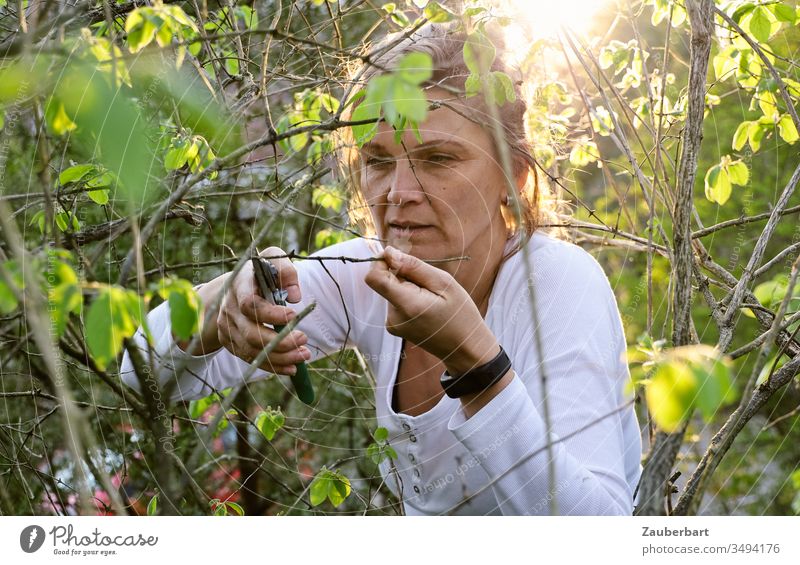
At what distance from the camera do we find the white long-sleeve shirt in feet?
2.23

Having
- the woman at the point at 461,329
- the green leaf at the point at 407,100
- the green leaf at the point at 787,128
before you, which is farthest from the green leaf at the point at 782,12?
the green leaf at the point at 407,100

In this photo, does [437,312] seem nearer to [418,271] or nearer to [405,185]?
[418,271]

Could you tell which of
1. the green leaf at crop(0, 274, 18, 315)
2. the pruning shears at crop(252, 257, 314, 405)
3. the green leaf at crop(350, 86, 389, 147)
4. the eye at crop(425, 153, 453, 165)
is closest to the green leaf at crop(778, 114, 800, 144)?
the eye at crop(425, 153, 453, 165)

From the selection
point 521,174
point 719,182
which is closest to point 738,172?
point 719,182

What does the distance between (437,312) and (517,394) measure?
10cm

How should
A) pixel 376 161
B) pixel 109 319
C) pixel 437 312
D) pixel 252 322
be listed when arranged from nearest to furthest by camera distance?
pixel 109 319
pixel 437 312
pixel 252 322
pixel 376 161

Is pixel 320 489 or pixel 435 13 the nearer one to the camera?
pixel 435 13

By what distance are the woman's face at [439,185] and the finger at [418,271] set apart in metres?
0.15

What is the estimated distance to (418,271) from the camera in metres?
0.72

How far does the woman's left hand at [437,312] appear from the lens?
0.69 m

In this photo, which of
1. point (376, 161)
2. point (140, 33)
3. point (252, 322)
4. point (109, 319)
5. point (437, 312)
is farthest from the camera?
point (376, 161)

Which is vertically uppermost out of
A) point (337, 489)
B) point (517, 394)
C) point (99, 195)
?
point (99, 195)

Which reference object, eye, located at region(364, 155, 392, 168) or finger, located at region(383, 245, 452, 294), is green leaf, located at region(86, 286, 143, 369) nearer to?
finger, located at region(383, 245, 452, 294)

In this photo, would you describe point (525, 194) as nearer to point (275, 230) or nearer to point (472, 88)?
point (472, 88)
